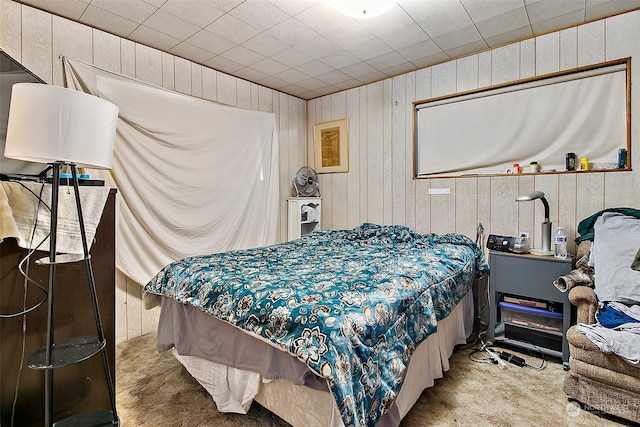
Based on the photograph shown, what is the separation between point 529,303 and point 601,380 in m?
0.80

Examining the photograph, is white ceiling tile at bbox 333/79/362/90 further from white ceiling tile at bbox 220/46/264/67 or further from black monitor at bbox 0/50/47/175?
black monitor at bbox 0/50/47/175

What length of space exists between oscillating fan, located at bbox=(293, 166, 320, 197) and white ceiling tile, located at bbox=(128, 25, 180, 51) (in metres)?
→ 1.96

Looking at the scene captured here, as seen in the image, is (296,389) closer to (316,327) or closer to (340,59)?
(316,327)

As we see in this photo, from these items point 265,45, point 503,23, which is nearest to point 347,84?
point 265,45

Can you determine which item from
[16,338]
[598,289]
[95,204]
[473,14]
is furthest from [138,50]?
[598,289]

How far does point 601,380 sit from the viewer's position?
166cm

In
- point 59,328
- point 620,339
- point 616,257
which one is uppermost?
point 616,257

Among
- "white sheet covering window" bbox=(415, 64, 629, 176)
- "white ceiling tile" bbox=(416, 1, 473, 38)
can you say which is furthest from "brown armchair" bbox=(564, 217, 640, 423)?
"white ceiling tile" bbox=(416, 1, 473, 38)

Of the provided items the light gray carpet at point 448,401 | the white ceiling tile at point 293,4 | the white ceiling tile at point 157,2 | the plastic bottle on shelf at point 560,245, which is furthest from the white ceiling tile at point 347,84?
the light gray carpet at point 448,401

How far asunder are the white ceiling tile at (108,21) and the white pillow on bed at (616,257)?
372 centimetres

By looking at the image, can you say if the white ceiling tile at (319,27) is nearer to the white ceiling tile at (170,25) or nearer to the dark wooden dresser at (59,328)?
the white ceiling tile at (170,25)

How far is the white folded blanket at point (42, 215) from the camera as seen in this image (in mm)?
1235

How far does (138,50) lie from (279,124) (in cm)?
169

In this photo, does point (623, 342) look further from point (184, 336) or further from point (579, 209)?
point (184, 336)
